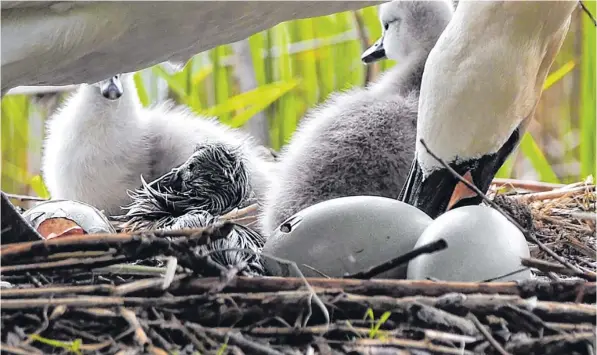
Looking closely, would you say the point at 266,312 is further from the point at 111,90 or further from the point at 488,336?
the point at 111,90

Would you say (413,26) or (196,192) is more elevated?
(413,26)

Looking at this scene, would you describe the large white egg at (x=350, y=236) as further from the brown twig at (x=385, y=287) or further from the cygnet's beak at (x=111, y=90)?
the cygnet's beak at (x=111, y=90)

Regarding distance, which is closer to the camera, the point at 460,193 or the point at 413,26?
the point at 460,193

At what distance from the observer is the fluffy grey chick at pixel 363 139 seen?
2.08 meters

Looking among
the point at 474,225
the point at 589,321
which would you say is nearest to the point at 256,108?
the point at 474,225

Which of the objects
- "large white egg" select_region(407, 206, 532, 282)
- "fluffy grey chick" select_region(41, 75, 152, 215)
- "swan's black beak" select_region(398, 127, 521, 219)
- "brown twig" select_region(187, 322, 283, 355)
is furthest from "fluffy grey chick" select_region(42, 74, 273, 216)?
"brown twig" select_region(187, 322, 283, 355)

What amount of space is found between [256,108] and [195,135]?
0.89 feet

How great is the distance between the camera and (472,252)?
144 centimetres

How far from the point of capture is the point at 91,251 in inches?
54.7

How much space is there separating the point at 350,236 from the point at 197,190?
2.31ft

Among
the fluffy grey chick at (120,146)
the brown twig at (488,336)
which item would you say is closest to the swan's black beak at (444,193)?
the brown twig at (488,336)

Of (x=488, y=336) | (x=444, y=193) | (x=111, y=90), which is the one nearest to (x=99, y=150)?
(x=111, y=90)

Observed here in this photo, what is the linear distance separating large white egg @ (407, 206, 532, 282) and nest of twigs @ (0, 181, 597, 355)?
9 centimetres

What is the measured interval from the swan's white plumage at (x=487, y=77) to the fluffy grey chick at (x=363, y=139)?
0.95 ft
